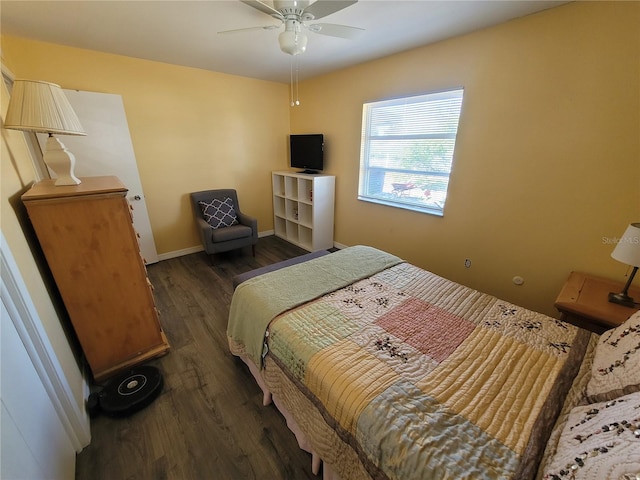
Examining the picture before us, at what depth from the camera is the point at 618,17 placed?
5.04 ft

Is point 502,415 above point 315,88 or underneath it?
underneath

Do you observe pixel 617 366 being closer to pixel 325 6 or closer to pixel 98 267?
pixel 325 6

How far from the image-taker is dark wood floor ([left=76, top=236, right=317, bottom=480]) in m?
1.25

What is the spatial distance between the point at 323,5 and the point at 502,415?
84.4 inches

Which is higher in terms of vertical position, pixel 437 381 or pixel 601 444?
pixel 601 444

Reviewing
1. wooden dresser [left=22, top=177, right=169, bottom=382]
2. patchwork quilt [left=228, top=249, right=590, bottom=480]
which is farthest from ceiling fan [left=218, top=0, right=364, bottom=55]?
patchwork quilt [left=228, top=249, right=590, bottom=480]

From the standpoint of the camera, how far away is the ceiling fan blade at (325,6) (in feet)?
4.57

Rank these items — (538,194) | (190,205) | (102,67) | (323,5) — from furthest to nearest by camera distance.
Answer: (190,205), (102,67), (538,194), (323,5)

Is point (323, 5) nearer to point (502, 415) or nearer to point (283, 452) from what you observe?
point (502, 415)

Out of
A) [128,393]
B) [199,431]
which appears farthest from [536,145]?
[128,393]

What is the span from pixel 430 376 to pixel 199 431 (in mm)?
1298

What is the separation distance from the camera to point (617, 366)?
2.96ft

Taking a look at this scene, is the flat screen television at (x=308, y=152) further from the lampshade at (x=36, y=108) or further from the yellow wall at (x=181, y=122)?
the lampshade at (x=36, y=108)

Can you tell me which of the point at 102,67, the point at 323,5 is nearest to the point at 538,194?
the point at 323,5
